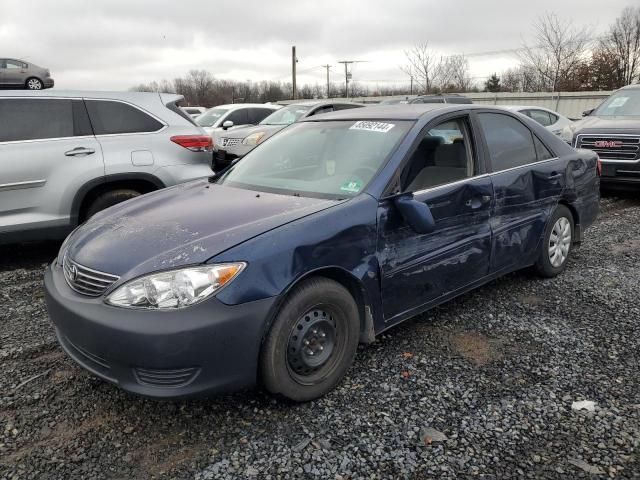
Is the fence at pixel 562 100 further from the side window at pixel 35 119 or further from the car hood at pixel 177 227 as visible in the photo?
the car hood at pixel 177 227

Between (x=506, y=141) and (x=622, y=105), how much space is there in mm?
6602

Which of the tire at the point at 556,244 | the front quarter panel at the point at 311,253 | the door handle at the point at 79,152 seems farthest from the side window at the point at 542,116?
the front quarter panel at the point at 311,253

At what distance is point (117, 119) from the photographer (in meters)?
5.36

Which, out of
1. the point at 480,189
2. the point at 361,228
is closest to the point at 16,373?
the point at 361,228

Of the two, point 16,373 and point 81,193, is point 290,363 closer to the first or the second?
point 16,373

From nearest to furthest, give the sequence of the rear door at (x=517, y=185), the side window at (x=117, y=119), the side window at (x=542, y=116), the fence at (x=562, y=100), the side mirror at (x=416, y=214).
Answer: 1. the side mirror at (x=416, y=214)
2. the rear door at (x=517, y=185)
3. the side window at (x=117, y=119)
4. the side window at (x=542, y=116)
5. the fence at (x=562, y=100)

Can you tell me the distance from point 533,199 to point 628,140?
5090 millimetres

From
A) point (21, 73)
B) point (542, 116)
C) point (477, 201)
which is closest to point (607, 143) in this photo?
point (542, 116)

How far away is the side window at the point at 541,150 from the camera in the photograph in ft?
14.3

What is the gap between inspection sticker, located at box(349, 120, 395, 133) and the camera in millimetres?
3484

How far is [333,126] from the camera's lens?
3.84 m

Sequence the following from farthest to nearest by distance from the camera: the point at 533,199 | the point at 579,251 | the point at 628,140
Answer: the point at 628,140
the point at 579,251
the point at 533,199

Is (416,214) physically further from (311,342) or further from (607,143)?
(607,143)

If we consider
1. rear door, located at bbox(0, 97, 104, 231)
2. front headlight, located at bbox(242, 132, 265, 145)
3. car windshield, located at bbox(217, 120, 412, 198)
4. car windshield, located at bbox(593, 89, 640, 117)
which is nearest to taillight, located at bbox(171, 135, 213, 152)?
rear door, located at bbox(0, 97, 104, 231)
